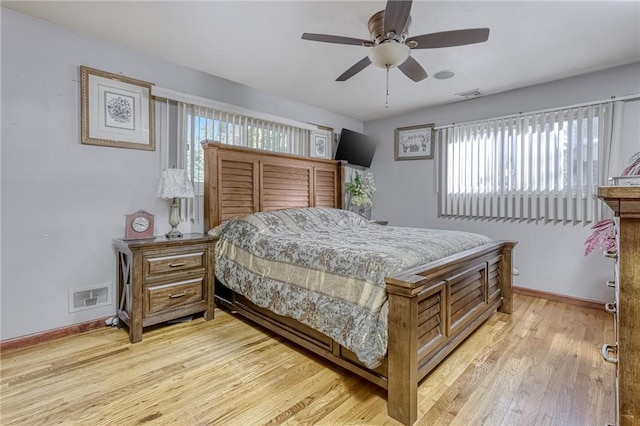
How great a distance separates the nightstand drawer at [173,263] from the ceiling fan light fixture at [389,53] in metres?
2.16

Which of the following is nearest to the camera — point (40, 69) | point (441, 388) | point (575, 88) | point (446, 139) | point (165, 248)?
point (441, 388)

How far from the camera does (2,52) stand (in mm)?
2225

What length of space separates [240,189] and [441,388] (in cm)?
261

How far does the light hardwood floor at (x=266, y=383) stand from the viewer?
1.58m

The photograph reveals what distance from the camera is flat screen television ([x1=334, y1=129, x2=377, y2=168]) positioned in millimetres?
4680

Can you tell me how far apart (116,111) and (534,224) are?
15.0 ft

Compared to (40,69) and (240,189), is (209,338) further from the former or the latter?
(40,69)

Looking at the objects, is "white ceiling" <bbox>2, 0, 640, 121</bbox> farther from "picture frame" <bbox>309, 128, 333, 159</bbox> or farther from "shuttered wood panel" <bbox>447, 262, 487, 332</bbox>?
"shuttered wood panel" <bbox>447, 262, 487, 332</bbox>

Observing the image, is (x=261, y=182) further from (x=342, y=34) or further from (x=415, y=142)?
(x=415, y=142)

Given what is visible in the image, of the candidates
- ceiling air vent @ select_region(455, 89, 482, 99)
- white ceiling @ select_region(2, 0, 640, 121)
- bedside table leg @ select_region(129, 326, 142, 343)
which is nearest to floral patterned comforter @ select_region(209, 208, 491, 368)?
bedside table leg @ select_region(129, 326, 142, 343)

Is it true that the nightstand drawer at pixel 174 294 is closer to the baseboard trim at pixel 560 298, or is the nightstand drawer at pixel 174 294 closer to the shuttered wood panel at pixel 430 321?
the shuttered wood panel at pixel 430 321

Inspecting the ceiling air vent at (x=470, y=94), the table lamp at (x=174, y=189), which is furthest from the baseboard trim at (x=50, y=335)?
the ceiling air vent at (x=470, y=94)

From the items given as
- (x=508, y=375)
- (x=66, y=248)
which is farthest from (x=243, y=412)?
(x=66, y=248)

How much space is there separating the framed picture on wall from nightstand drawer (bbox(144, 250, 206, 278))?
229 cm
